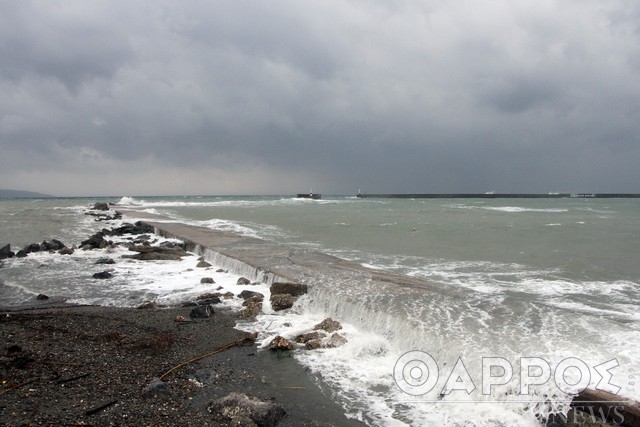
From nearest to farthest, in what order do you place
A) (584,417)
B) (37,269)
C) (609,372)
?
1. (584,417)
2. (609,372)
3. (37,269)

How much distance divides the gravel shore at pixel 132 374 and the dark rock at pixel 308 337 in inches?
25.6

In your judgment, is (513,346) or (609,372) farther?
(513,346)

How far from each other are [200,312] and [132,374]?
2580mm

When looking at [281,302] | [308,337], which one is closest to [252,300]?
[281,302]

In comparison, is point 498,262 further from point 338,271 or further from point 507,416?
point 507,416

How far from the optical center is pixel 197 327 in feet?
21.8

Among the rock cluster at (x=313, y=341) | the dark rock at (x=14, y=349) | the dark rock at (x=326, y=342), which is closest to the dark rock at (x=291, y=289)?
the rock cluster at (x=313, y=341)

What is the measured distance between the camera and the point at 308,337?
Answer: 616 centimetres

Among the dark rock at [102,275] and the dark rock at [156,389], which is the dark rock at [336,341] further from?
the dark rock at [102,275]

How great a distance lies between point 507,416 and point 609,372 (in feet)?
5.59

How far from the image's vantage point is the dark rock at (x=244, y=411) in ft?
12.6

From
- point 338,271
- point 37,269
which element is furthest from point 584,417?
point 37,269

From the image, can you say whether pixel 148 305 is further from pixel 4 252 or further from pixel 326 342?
pixel 4 252

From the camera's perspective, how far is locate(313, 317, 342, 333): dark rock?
658cm
